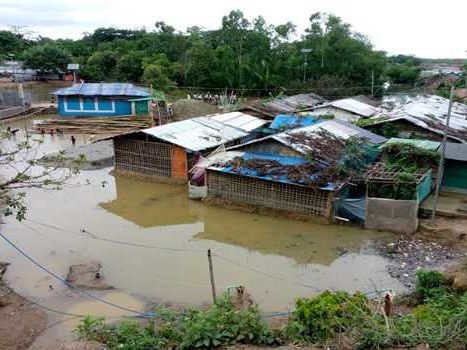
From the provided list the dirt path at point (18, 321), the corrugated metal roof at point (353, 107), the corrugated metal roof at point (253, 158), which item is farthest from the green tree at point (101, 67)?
the dirt path at point (18, 321)

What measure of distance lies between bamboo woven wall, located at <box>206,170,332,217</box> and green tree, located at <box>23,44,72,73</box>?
37.9 m

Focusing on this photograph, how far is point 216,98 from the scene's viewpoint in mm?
39812

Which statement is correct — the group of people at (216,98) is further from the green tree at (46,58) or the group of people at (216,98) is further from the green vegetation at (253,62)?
the green tree at (46,58)

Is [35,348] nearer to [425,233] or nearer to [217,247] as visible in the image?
[217,247]

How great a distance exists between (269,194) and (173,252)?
4.16 m

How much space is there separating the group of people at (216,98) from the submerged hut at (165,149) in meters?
15.6

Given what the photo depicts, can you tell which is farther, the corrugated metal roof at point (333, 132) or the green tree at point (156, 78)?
the green tree at point (156, 78)

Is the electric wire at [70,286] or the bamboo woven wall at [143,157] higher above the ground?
the bamboo woven wall at [143,157]

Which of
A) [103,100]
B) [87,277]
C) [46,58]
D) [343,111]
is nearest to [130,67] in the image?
[46,58]

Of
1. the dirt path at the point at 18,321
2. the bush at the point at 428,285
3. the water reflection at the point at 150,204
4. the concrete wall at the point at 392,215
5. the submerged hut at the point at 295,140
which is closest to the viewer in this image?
the dirt path at the point at 18,321

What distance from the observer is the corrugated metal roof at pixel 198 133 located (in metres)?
17.9

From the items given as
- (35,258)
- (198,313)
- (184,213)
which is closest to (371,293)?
(198,313)

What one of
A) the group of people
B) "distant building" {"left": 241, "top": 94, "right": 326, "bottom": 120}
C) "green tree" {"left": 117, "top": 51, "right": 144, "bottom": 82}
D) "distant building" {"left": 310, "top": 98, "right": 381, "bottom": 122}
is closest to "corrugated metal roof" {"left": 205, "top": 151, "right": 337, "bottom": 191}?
"distant building" {"left": 241, "top": 94, "right": 326, "bottom": 120}

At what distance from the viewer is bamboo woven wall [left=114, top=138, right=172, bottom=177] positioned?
18203 mm
